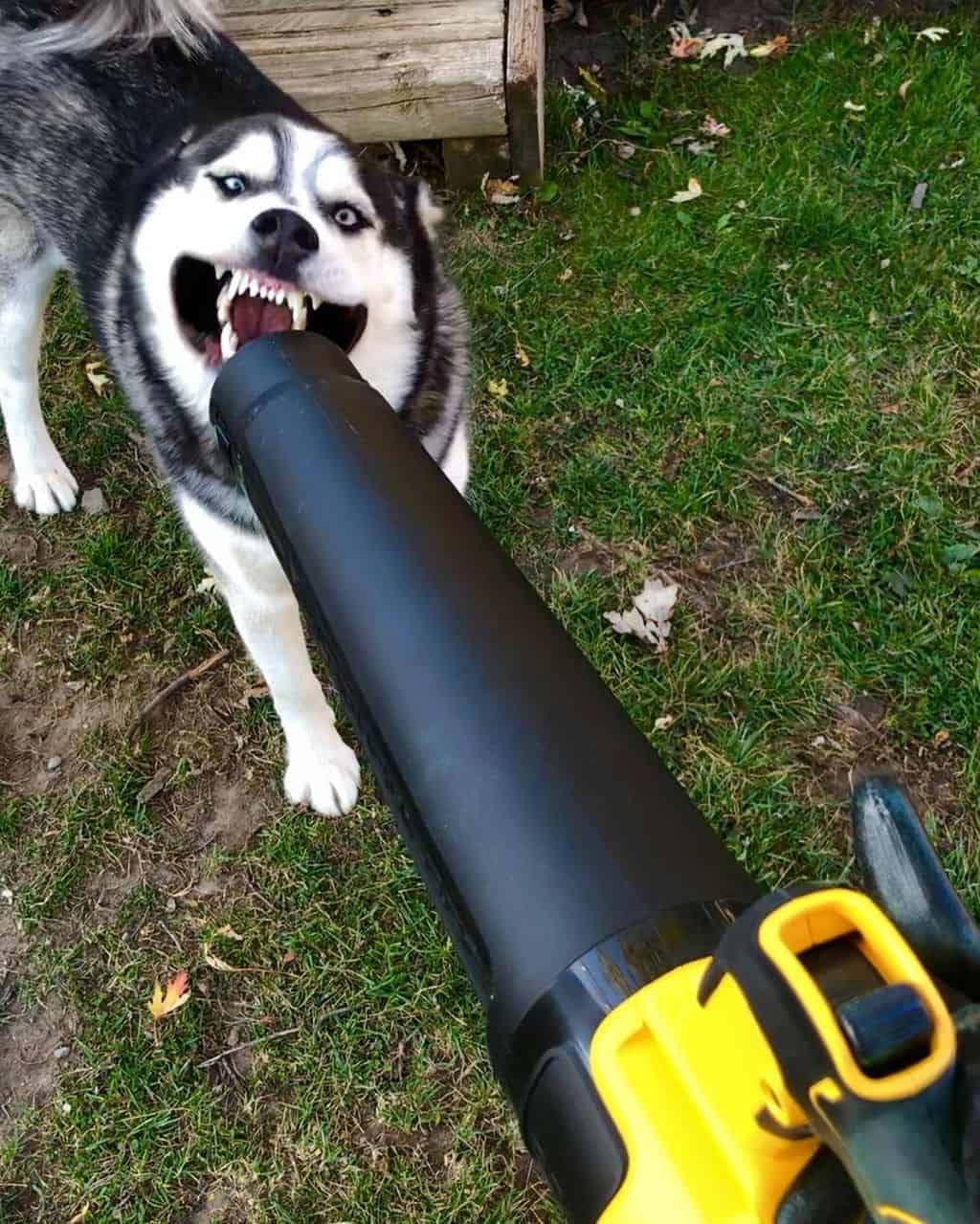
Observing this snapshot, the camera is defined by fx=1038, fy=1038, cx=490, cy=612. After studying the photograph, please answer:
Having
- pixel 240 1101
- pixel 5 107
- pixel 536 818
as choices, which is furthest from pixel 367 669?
pixel 5 107

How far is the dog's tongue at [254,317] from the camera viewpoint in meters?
1.91

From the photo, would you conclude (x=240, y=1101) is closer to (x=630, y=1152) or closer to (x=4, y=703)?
(x=4, y=703)

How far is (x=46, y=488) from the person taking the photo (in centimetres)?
334

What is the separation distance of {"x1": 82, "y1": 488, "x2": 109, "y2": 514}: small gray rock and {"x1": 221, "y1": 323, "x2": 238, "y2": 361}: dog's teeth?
163 centimetres

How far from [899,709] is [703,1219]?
2.41 m

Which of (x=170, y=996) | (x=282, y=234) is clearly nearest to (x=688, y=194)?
(x=282, y=234)

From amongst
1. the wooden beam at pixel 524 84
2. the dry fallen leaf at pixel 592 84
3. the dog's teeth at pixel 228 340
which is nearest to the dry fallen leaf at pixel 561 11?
the dry fallen leaf at pixel 592 84

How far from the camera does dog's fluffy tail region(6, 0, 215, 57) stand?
8.09 feet

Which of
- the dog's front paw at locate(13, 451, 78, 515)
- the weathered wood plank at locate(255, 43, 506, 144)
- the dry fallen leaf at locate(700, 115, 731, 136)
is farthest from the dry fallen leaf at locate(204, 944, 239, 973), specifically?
the dry fallen leaf at locate(700, 115, 731, 136)

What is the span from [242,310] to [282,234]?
0.60 feet

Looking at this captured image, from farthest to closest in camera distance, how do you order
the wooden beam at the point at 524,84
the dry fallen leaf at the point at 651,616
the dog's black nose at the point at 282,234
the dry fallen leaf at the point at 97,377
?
1. the dry fallen leaf at the point at 97,377
2. the wooden beam at the point at 524,84
3. the dry fallen leaf at the point at 651,616
4. the dog's black nose at the point at 282,234

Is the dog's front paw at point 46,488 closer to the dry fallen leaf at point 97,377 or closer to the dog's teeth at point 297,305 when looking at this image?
the dry fallen leaf at point 97,377

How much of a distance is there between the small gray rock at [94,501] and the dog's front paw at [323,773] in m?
1.20

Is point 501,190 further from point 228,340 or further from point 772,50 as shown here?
point 228,340
